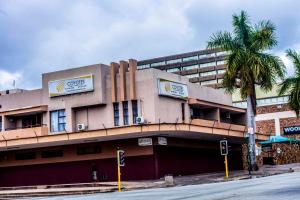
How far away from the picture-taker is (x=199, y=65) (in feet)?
417

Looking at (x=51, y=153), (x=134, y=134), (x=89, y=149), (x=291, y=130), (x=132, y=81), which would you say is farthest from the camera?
(x=291, y=130)

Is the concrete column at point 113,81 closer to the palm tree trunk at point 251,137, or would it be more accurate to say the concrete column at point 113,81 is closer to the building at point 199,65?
the palm tree trunk at point 251,137

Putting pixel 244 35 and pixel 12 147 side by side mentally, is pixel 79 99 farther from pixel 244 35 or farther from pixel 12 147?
pixel 244 35

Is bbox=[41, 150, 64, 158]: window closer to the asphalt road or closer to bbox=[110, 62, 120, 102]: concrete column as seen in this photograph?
bbox=[110, 62, 120, 102]: concrete column

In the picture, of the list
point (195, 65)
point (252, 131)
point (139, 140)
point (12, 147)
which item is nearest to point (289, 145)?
point (252, 131)

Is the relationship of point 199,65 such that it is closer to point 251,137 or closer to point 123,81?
point 251,137

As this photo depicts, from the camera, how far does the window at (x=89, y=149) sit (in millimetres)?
42500

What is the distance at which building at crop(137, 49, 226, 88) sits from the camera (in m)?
123

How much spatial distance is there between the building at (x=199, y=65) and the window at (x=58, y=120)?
253 ft

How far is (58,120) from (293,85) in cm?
2204

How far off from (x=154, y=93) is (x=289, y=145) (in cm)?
2649

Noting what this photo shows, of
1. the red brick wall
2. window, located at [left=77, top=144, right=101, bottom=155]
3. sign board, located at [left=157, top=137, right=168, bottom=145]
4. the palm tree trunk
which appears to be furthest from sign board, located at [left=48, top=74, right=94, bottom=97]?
the red brick wall

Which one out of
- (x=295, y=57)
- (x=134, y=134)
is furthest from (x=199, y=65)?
(x=134, y=134)

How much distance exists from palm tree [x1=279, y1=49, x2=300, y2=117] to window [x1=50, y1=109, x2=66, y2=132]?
65.6ft
